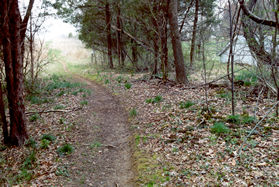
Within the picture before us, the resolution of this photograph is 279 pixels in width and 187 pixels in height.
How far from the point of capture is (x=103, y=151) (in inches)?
252

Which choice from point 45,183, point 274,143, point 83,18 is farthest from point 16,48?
point 83,18

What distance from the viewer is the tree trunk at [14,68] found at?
5.86 meters

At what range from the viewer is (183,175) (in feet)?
15.4

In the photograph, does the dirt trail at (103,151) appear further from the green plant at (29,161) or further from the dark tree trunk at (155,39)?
the dark tree trunk at (155,39)

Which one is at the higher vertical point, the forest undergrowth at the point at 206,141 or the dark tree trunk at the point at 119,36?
the dark tree trunk at the point at 119,36

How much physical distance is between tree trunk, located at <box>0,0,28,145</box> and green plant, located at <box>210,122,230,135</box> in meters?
5.42

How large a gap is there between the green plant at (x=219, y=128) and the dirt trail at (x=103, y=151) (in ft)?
7.86

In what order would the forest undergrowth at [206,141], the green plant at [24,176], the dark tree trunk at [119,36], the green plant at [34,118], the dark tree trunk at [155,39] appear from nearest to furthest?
1. the forest undergrowth at [206,141]
2. the green plant at [24,176]
3. the green plant at [34,118]
4. the dark tree trunk at [155,39]
5. the dark tree trunk at [119,36]

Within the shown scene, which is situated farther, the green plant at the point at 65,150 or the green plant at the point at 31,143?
the green plant at the point at 31,143

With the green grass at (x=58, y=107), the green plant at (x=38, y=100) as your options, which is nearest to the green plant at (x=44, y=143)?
the green grass at (x=58, y=107)

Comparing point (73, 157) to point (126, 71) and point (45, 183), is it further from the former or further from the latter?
point (126, 71)

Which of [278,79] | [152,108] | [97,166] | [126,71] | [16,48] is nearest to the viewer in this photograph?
[97,166]

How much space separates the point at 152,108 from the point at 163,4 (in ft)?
20.0

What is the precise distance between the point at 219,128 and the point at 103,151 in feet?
10.9
